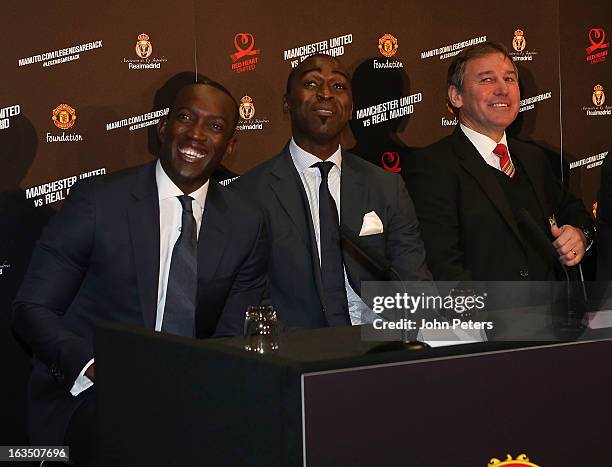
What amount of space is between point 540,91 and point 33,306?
3132mm

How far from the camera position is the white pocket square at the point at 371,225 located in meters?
3.57

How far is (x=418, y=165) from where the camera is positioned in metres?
3.73

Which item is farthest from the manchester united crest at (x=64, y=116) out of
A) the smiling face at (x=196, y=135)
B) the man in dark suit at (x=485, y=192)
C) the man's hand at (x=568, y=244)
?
the man's hand at (x=568, y=244)

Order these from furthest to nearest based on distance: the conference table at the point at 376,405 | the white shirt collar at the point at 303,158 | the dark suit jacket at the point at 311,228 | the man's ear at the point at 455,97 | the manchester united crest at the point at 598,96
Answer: the manchester united crest at the point at 598,96 → the man's ear at the point at 455,97 → the white shirt collar at the point at 303,158 → the dark suit jacket at the point at 311,228 → the conference table at the point at 376,405

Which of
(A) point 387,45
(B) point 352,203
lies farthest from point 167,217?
(A) point 387,45

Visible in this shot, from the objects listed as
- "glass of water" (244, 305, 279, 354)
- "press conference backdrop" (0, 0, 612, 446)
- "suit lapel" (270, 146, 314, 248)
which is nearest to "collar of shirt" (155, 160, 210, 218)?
"suit lapel" (270, 146, 314, 248)

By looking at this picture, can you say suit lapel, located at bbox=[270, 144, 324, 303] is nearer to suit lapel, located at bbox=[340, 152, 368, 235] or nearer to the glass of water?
suit lapel, located at bbox=[340, 152, 368, 235]

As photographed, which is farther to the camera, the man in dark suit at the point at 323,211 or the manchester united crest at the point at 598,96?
the manchester united crest at the point at 598,96

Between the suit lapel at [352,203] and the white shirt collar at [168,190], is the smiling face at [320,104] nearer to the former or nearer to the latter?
the suit lapel at [352,203]

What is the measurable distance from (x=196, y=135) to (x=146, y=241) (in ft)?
1.54

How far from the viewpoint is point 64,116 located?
391cm

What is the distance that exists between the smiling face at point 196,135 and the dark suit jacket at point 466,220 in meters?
0.92

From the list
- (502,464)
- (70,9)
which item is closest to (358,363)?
(502,464)

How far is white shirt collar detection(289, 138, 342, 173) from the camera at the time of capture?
3.70 m
